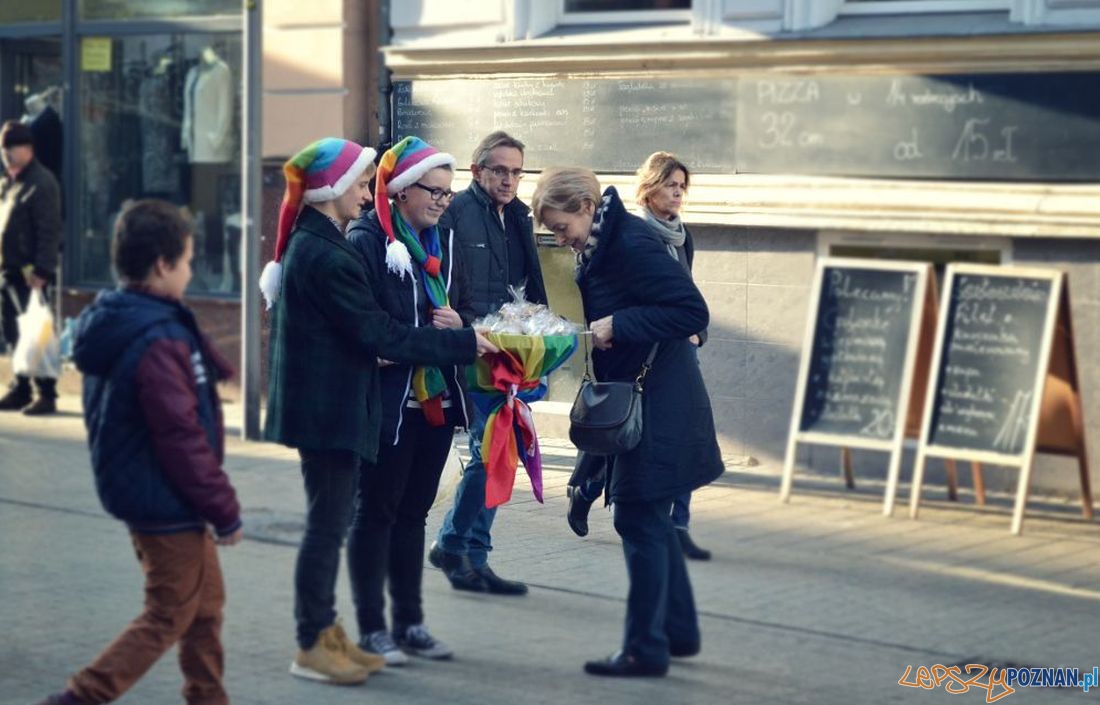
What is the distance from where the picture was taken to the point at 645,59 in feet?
20.6

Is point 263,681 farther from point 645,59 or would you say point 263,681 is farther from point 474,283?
point 645,59

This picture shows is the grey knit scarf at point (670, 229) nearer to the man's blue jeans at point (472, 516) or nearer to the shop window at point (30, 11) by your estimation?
the man's blue jeans at point (472, 516)

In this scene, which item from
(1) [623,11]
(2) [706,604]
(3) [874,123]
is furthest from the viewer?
(3) [874,123]

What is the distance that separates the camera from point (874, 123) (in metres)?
8.24

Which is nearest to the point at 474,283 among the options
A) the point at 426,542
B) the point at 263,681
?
the point at 426,542

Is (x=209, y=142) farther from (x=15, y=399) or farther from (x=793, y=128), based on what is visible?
(x=793, y=128)

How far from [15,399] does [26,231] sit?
1056 millimetres

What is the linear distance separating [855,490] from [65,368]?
6146 millimetres

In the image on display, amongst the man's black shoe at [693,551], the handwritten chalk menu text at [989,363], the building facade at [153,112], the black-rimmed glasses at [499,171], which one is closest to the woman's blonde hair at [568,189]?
the black-rimmed glasses at [499,171]

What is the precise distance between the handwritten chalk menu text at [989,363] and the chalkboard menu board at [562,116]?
276 centimetres

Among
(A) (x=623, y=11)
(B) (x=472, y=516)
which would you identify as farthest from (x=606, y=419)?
(A) (x=623, y=11)

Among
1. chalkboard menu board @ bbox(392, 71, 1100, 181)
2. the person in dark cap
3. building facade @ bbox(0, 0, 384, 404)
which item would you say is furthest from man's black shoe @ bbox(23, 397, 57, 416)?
chalkboard menu board @ bbox(392, 71, 1100, 181)

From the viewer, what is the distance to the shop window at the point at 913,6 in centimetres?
770

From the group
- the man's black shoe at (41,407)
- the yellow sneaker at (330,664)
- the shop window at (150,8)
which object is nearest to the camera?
the yellow sneaker at (330,664)
